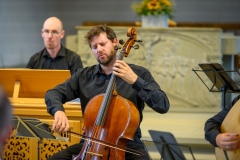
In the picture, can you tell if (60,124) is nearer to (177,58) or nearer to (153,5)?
(177,58)

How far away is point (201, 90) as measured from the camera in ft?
20.4

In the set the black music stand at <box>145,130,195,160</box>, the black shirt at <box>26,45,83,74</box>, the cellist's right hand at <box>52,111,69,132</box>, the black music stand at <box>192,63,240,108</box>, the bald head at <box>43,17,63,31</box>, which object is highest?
the bald head at <box>43,17,63,31</box>

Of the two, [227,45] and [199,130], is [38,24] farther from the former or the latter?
[199,130]

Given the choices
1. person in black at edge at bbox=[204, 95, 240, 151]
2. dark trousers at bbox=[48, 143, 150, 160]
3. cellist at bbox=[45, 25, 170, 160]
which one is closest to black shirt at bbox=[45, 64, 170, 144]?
cellist at bbox=[45, 25, 170, 160]

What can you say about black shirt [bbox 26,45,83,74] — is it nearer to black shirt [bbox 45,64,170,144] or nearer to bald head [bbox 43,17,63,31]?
bald head [bbox 43,17,63,31]

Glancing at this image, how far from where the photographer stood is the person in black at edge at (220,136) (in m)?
2.42

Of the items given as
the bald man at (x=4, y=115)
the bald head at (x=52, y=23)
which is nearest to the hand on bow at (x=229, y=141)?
the bald man at (x=4, y=115)

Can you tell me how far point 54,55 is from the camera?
4.37 metres

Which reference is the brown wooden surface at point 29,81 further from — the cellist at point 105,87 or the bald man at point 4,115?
the bald man at point 4,115

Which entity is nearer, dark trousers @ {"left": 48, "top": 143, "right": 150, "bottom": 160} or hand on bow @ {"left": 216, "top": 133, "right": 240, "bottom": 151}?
hand on bow @ {"left": 216, "top": 133, "right": 240, "bottom": 151}

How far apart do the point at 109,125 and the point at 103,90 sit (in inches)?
13.9

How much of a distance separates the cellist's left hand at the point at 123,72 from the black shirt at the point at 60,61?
1.64m

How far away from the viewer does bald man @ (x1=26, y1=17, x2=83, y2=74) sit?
4.30 meters

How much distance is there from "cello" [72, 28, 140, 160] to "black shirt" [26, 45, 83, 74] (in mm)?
1587
